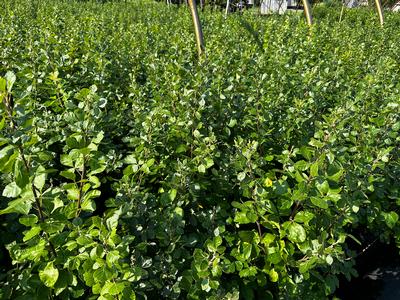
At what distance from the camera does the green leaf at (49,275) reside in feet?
4.58

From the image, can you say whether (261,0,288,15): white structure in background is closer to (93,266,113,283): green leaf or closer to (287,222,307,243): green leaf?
(287,222,307,243): green leaf

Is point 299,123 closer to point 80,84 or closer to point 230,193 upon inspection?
point 230,193

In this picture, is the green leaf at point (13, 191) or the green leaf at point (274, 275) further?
the green leaf at point (274, 275)

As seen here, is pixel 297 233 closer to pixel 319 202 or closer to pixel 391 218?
pixel 319 202

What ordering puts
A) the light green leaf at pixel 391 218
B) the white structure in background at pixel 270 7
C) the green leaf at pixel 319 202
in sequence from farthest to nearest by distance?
1. the white structure in background at pixel 270 7
2. the light green leaf at pixel 391 218
3. the green leaf at pixel 319 202

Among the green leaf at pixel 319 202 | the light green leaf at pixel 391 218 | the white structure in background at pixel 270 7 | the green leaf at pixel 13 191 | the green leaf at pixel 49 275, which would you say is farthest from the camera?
the white structure in background at pixel 270 7

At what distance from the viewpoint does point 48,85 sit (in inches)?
104

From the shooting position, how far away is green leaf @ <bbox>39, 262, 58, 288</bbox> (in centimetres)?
139

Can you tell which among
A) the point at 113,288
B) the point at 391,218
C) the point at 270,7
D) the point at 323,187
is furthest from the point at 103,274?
the point at 270,7

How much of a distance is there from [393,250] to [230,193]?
2.05 meters

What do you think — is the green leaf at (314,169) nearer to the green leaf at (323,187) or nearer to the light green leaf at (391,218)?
the green leaf at (323,187)

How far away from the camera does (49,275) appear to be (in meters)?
1.41

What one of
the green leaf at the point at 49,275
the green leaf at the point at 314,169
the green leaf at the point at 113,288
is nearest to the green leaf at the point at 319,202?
the green leaf at the point at 314,169

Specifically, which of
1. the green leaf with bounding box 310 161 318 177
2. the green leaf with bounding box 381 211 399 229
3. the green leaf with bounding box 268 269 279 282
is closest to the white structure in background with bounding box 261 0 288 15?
the green leaf with bounding box 381 211 399 229
